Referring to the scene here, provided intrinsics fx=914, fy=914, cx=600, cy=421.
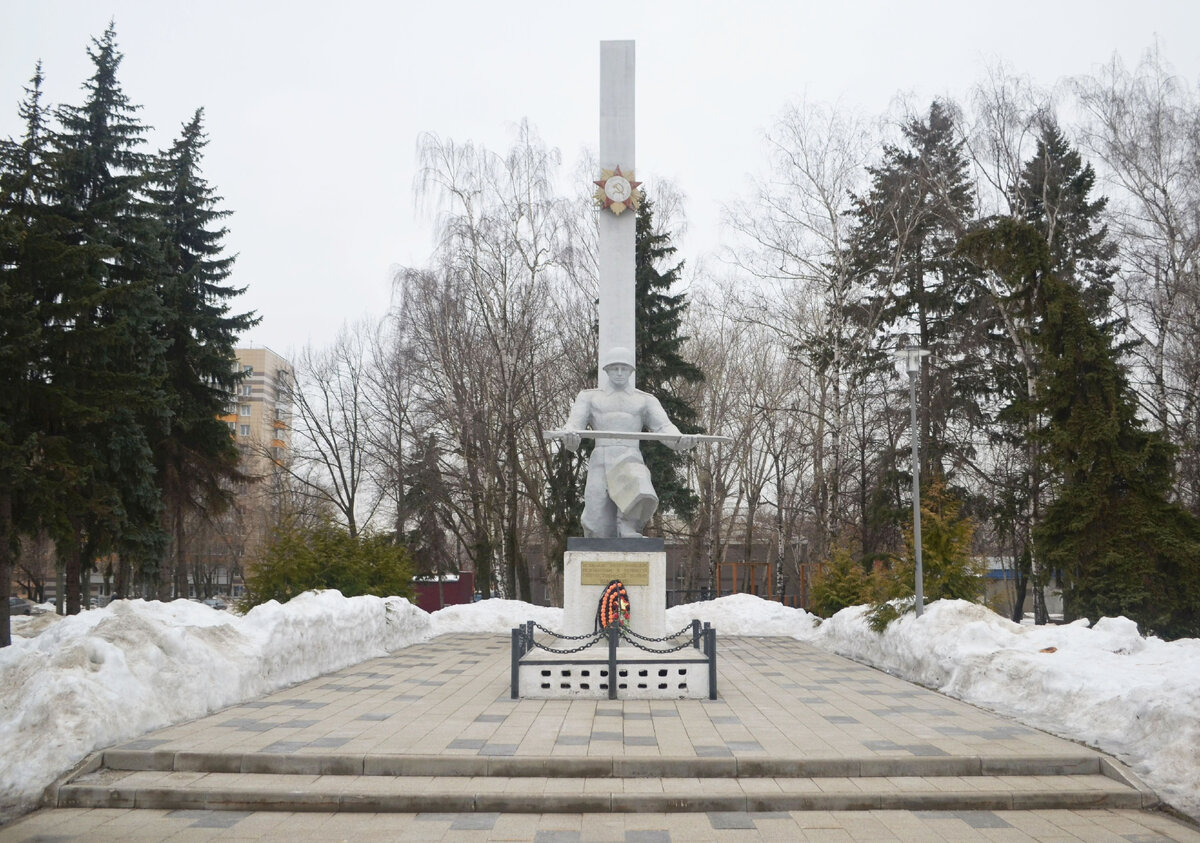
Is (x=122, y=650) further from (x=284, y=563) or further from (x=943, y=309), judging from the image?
(x=943, y=309)

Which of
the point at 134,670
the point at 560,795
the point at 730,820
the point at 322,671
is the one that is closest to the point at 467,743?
the point at 560,795

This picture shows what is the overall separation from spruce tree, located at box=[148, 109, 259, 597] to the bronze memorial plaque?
1207cm

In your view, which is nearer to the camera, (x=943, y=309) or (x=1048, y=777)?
(x=1048, y=777)

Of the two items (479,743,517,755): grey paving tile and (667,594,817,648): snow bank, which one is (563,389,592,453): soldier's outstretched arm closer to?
(479,743,517,755): grey paving tile

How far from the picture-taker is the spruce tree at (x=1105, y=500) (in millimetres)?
14586

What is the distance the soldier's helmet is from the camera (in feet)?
43.6

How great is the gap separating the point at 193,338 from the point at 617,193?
12.7 metres

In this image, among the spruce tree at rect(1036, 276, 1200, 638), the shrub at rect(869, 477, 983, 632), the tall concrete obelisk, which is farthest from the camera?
the tall concrete obelisk

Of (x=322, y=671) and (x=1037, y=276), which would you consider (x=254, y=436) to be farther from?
(x=1037, y=276)

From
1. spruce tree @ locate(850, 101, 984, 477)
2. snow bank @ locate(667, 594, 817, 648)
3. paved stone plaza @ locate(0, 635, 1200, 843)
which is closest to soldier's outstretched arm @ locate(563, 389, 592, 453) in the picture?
paved stone plaza @ locate(0, 635, 1200, 843)

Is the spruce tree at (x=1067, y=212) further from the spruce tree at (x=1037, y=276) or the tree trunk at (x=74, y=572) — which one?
the tree trunk at (x=74, y=572)

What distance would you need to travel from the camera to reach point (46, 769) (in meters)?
6.31

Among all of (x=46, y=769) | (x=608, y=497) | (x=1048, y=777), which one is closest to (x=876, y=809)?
(x=1048, y=777)

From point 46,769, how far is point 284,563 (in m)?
9.02
